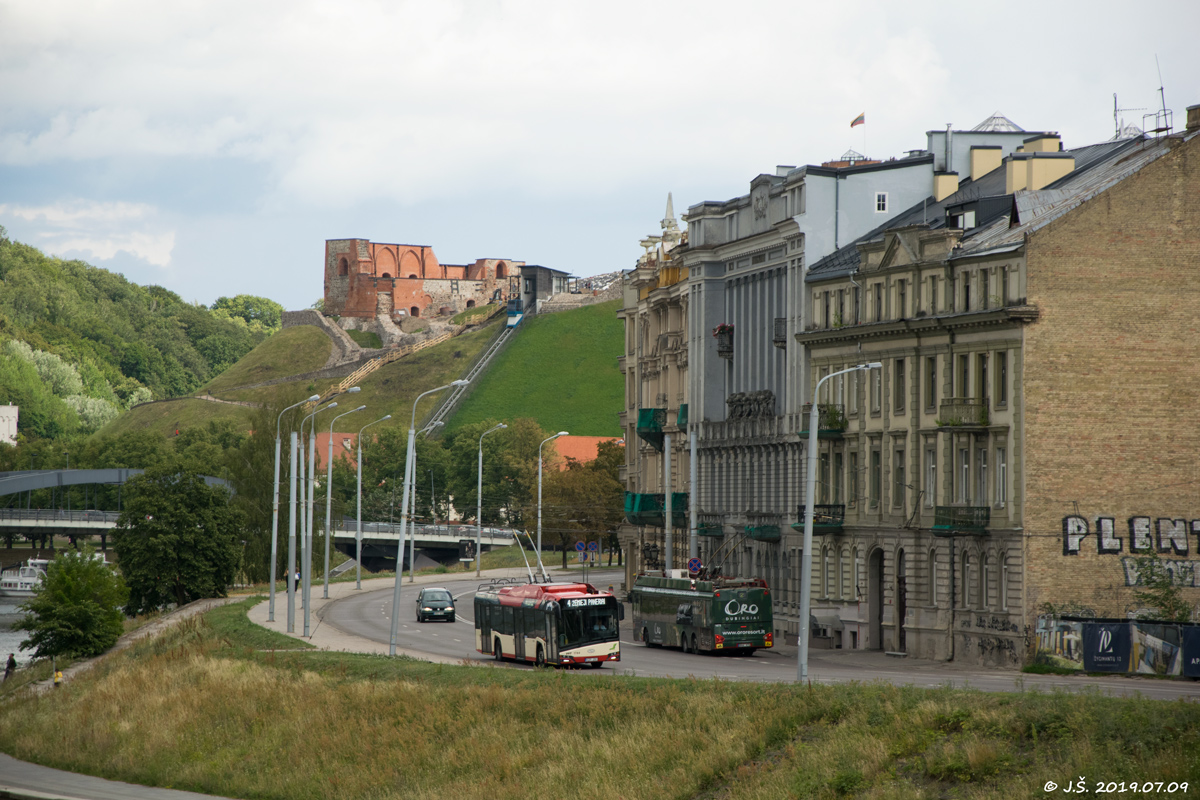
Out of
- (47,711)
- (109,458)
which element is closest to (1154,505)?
(47,711)

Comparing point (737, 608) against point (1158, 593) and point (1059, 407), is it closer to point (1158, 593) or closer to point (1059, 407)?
point (1059, 407)

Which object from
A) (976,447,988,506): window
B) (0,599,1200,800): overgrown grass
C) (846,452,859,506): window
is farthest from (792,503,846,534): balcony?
(0,599,1200,800): overgrown grass

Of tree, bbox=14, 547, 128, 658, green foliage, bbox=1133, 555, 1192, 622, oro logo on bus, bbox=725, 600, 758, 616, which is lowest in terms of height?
tree, bbox=14, 547, 128, 658

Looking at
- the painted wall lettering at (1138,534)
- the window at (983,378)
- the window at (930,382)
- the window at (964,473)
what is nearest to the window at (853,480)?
the window at (930,382)

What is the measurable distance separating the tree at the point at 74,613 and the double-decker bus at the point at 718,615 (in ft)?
98.6

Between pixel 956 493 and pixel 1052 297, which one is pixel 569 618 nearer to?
pixel 956 493

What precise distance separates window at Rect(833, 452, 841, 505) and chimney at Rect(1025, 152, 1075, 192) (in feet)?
43.8

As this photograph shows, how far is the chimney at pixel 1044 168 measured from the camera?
192 feet

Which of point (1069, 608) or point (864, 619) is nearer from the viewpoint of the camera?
point (1069, 608)

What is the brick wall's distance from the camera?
52.1 meters

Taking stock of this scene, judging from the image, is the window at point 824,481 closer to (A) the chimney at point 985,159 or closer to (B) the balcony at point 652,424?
(A) the chimney at point 985,159

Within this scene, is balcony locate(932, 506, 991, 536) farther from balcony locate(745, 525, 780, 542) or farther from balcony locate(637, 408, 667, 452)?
balcony locate(637, 408, 667, 452)

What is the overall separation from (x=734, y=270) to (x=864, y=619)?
70.5 feet

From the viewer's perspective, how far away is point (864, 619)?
60.4 metres
